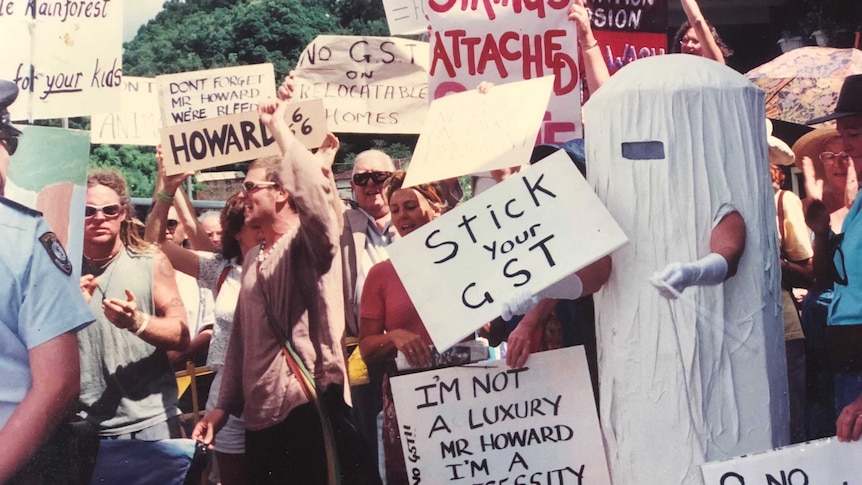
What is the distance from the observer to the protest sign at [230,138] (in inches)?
160

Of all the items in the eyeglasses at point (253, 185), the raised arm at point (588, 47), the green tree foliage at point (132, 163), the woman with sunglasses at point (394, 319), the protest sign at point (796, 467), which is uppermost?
the raised arm at point (588, 47)

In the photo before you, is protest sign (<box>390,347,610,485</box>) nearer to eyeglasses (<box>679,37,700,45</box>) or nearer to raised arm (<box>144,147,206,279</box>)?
raised arm (<box>144,147,206,279</box>)

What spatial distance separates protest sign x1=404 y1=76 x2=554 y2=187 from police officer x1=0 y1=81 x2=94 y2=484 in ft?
4.40

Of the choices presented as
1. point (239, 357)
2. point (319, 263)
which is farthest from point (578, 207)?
point (239, 357)

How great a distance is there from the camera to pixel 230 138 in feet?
13.4

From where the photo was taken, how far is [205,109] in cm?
407

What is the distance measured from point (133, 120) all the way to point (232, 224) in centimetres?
55

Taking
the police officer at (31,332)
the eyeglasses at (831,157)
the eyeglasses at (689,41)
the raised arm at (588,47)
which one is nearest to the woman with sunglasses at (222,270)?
the police officer at (31,332)

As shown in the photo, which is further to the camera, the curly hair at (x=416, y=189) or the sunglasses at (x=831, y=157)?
the sunglasses at (x=831, y=157)

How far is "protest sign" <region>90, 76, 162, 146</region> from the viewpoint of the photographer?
4.11 meters

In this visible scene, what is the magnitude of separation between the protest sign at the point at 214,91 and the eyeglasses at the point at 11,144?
54 centimetres

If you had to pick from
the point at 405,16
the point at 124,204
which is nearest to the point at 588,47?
the point at 405,16

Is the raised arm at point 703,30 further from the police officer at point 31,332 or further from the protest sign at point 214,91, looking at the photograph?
the police officer at point 31,332

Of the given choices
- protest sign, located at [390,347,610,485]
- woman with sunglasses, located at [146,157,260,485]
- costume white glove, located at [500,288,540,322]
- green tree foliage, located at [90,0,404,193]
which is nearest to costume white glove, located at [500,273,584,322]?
costume white glove, located at [500,288,540,322]
